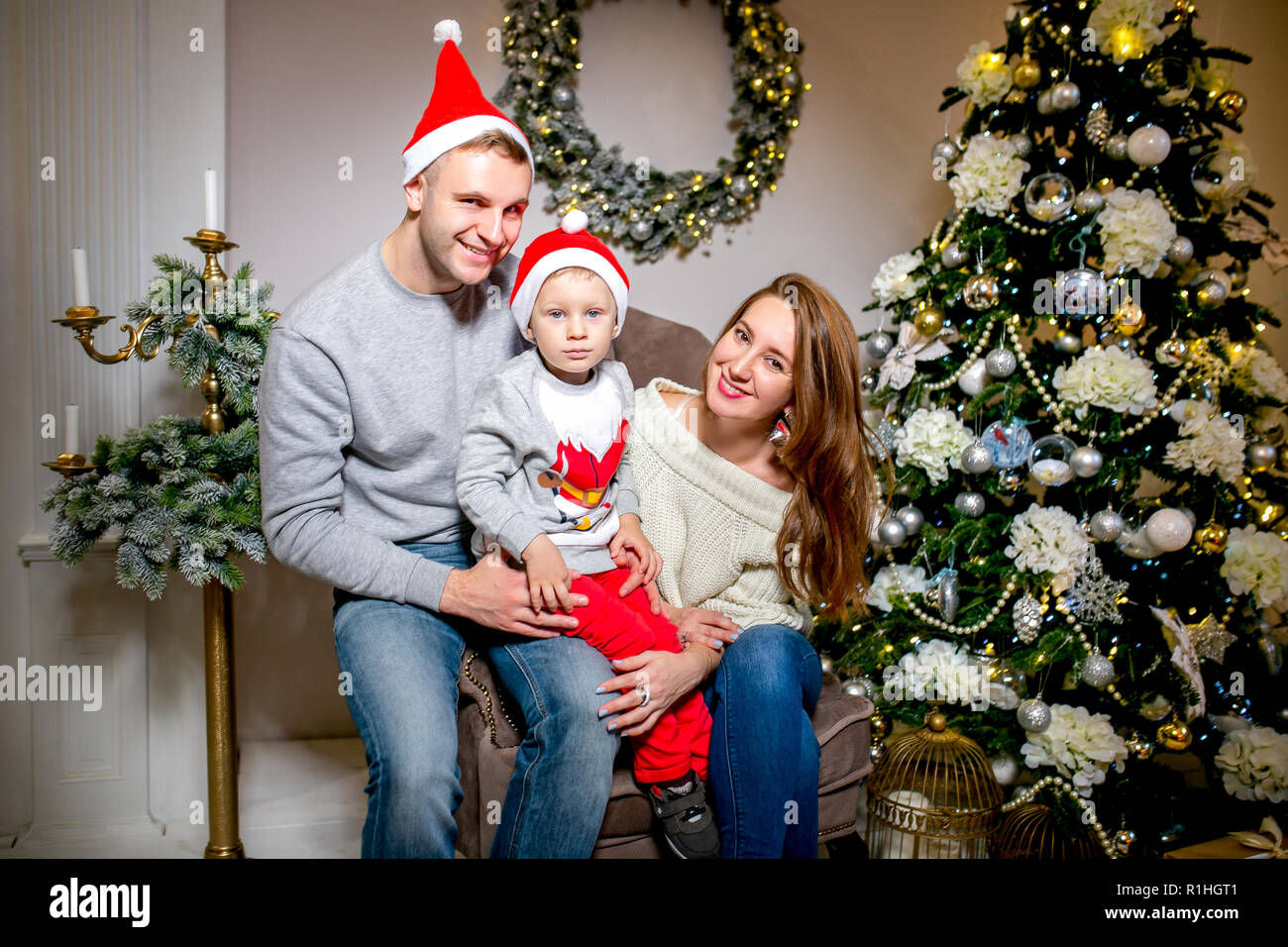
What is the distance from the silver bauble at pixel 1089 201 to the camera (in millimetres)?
2346

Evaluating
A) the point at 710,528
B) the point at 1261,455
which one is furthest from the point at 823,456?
the point at 1261,455

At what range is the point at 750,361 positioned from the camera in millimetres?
1910

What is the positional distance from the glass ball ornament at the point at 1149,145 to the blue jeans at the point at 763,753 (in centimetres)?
161

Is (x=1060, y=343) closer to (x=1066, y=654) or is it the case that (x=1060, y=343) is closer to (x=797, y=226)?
(x=1066, y=654)

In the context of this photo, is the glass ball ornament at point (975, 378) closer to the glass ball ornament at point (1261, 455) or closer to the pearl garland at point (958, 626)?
the pearl garland at point (958, 626)

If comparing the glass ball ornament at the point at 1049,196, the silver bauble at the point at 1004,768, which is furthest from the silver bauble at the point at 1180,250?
the silver bauble at the point at 1004,768

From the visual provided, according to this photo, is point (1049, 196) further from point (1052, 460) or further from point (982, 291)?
point (1052, 460)

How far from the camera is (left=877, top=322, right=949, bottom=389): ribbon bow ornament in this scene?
8.32 feet

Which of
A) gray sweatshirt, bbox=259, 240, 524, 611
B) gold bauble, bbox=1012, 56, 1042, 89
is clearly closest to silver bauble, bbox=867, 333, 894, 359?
gold bauble, bbox=1012, 56, 1042, 89

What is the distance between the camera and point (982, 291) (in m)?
2.43

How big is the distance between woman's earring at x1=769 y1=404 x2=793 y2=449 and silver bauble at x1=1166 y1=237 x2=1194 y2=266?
1.16 meters

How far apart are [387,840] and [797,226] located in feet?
8.43

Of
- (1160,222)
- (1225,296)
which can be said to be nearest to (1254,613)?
(1225,296)

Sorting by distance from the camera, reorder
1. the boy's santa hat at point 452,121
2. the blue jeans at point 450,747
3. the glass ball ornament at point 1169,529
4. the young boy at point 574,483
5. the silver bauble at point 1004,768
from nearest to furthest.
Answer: the blue jeans at point 450,747
the young boy at point 574,483
the boy's santa hat at point 452,121
the glass ball ornament at point 1169,529
the silver bauble at point 1004,768
